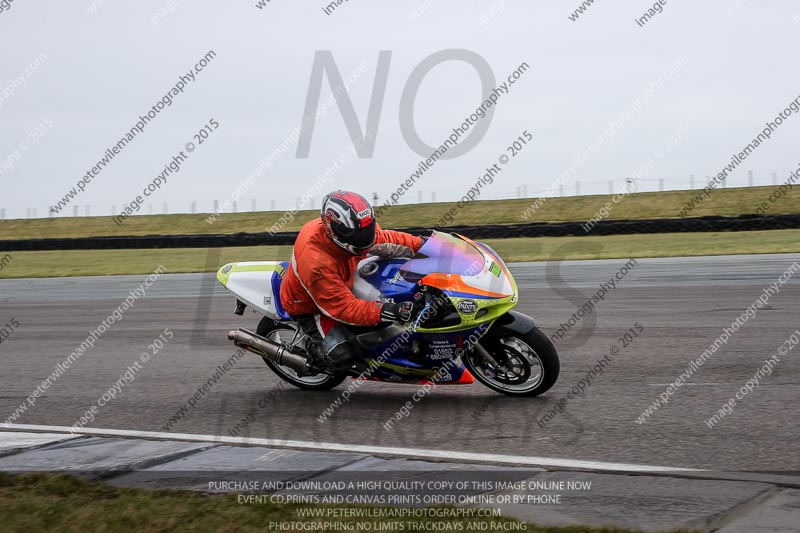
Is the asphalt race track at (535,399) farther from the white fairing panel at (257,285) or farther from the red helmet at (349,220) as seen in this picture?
the red helmet at (349,220)

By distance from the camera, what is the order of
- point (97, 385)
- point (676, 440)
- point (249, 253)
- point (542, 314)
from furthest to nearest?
point (249, 253), point (542, 314), point (97, 385), point (676, 440)

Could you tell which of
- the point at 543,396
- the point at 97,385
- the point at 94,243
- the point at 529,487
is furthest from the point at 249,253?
the point at 529,487

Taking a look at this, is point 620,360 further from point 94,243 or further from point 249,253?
point 94,243

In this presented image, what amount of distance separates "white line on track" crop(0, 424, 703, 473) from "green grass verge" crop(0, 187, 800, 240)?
3250 centimetres

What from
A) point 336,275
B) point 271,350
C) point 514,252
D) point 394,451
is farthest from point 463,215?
point 394,451

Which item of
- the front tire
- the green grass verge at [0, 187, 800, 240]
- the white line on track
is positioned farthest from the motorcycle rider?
the green grass verge at [0, 187, 800, 240]

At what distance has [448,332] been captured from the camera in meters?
6.79

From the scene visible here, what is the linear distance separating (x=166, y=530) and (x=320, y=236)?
10.8 feet

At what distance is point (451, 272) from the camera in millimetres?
6809

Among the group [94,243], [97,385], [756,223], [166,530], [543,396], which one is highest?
[756,223]

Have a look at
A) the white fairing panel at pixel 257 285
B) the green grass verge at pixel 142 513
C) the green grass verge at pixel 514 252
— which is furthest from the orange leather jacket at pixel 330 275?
the green grass verge at pixel 514 252

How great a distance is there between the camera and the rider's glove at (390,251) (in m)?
7.14

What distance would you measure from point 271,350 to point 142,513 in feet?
10.7

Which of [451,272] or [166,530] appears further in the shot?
[451,272]
